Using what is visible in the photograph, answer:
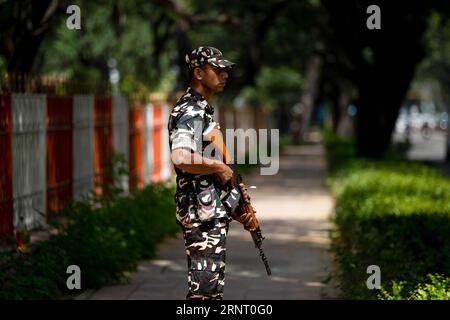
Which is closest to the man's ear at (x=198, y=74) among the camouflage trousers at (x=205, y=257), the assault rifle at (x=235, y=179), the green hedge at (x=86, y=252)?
the assault rifle at (x=235, y=179)

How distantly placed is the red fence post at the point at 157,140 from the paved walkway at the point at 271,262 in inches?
93.5

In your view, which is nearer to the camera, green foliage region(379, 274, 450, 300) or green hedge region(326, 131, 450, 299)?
green foliage region(379, 274, 450, 300)

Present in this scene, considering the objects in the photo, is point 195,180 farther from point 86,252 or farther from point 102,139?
Result: point 102,139

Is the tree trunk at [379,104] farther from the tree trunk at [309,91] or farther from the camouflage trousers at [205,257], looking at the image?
the tree trunk at [309,91]

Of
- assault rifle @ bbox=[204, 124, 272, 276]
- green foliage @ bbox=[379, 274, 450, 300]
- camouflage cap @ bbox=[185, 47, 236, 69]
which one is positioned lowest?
green foliage @ bbox=[379, 274, 450, 300]

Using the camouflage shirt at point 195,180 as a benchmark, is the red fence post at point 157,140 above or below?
below

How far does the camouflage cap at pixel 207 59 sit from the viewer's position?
7117 mm

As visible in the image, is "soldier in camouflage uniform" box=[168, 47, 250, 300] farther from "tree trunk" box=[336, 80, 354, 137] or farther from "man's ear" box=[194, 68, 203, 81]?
"tree trunk" box=[336, 80, 354, 137]

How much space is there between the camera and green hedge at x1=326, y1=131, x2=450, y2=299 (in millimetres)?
8766

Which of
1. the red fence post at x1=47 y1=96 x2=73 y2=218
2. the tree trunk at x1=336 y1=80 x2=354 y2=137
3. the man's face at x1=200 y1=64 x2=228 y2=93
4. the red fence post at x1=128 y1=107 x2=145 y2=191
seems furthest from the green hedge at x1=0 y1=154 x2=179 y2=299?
the tree trunk at x1=336 y1=80 x2=354 y2=137

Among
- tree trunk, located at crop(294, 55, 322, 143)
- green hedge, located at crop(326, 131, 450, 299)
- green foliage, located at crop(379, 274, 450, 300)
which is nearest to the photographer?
green foliage, located at crop(379, 274, 450, 300)

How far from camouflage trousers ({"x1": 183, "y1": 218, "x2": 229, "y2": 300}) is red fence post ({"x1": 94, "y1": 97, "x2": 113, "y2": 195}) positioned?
30.7ft

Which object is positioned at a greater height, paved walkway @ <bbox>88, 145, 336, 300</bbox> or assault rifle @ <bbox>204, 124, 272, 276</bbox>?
assault rifle @ <bbox>204, 124, 272, 276</bbox>
